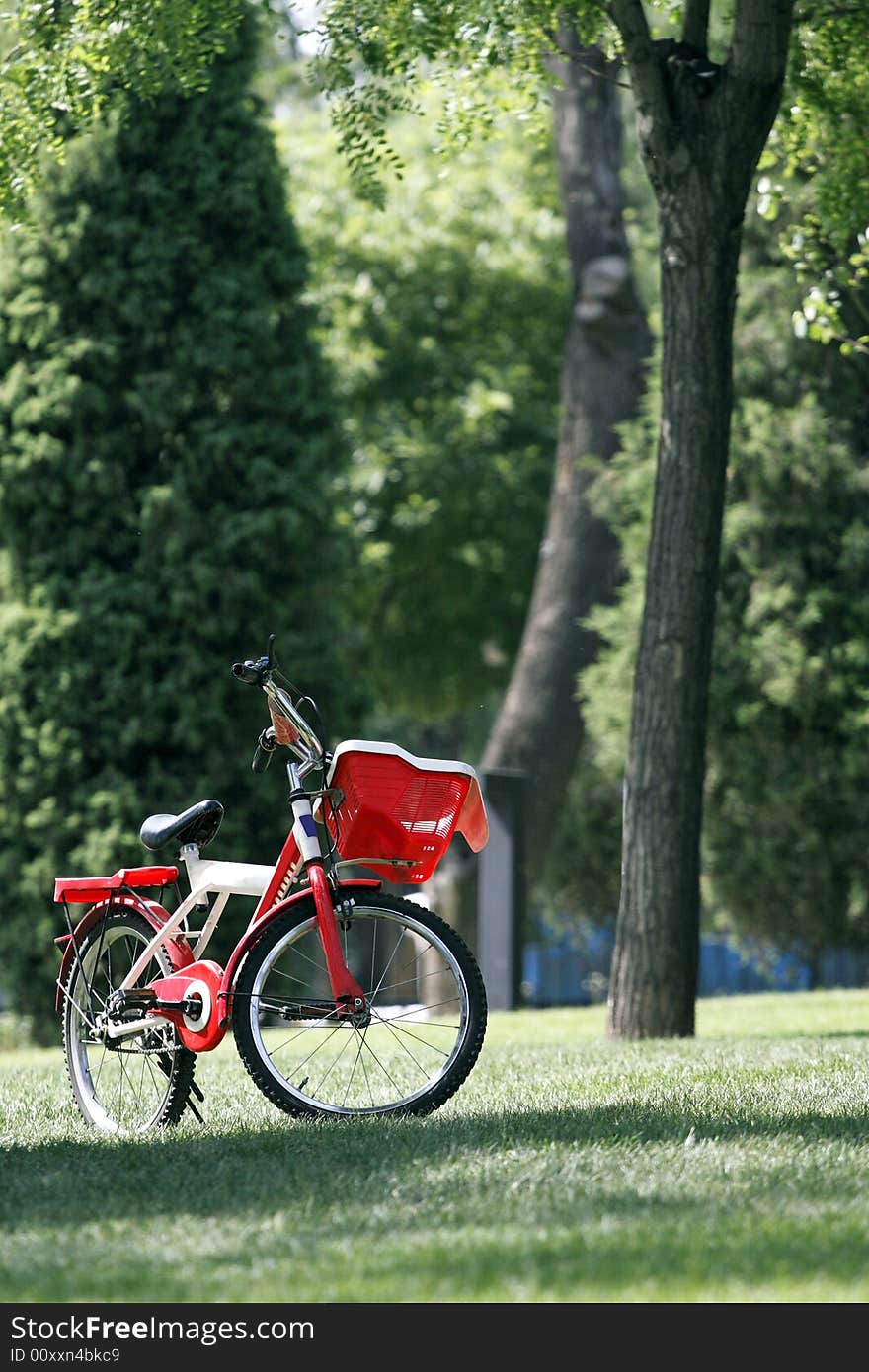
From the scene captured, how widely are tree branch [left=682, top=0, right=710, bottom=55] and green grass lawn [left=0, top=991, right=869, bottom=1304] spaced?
534cm

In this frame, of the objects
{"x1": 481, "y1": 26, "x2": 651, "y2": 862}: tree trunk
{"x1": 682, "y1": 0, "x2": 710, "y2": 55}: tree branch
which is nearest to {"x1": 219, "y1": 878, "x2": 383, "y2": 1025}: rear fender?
{"x1": 682, "y1": 0, "x2": 710, "y2": 55}: tree branch

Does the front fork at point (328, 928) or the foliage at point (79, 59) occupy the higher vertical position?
the foliage at point (79, 59)

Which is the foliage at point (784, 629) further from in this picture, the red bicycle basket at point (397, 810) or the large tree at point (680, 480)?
the red bicycle basket at point (397, 810)

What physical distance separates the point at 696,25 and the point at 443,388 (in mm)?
14131

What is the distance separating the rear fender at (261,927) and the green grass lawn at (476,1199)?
429 millimetres

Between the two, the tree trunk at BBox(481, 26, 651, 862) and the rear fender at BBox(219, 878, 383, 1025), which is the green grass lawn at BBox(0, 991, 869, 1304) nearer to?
the rear fender at BBox(219, 878, 383, 1025)

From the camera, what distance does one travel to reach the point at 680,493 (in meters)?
9.24


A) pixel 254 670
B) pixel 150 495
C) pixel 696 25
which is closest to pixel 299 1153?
pixel 254 670

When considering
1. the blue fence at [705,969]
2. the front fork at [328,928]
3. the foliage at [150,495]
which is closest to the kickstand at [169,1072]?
the front fork at [328,928]

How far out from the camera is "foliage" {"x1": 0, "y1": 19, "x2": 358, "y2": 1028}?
49.2 ft

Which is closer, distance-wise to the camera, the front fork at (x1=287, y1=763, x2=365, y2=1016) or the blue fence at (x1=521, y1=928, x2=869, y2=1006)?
the front fork at (x1=287, y1=763, x2=365, y2=1016)

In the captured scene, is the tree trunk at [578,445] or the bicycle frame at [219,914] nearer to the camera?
the bicycle frame at [219,914]

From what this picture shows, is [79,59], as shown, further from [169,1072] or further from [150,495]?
[150,495]

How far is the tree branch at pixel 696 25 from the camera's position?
370 inches
